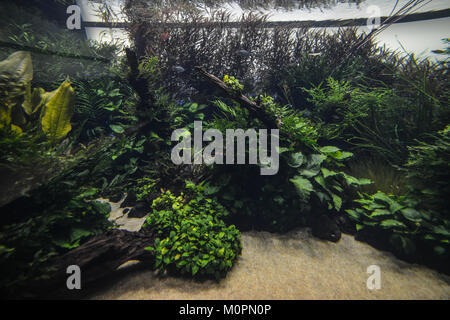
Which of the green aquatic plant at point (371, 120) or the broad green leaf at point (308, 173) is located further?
the green aquatic plant at point (371, 120)

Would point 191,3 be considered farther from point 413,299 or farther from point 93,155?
point 413,299

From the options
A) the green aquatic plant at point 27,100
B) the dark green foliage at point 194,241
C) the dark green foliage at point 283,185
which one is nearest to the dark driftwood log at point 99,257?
the dark green foliage at point 194,241

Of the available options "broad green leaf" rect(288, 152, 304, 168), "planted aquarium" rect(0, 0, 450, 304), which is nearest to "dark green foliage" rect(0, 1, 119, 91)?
"planted aquarium" rect(0, 0, 450, 304)

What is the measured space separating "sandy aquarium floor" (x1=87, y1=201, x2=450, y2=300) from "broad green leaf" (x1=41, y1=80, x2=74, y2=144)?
1773 mm

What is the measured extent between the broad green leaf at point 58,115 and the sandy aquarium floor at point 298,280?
5.82 ft

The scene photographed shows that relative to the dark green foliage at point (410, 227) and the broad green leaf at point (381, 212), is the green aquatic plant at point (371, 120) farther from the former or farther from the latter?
the broad green leaf at point (381, 212)

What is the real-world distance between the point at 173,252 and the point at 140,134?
286cm

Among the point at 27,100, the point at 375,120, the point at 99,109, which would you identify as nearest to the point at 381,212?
the point at 375,120

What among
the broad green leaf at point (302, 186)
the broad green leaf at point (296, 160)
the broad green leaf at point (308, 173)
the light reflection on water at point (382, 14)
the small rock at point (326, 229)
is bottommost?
the small rock at point (326, 229)

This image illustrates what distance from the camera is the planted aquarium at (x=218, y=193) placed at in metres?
1.47

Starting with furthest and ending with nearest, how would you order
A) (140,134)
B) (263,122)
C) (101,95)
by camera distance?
(101,95) < (140,134) < (263,122)

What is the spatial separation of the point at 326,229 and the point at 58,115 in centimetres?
388

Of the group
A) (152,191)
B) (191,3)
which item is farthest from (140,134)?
(191,3)

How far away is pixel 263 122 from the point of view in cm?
269
